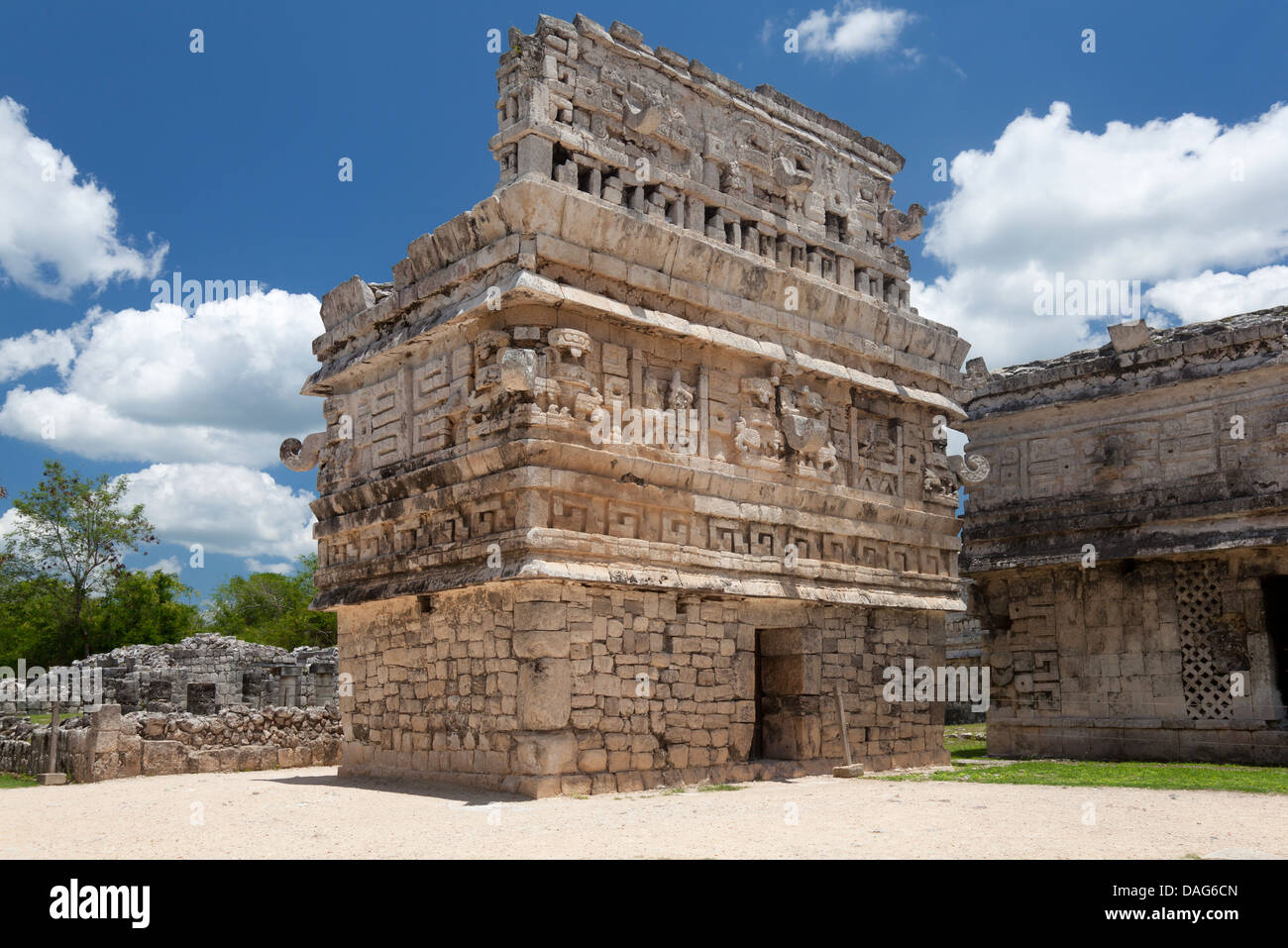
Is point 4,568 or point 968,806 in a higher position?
point 4,568

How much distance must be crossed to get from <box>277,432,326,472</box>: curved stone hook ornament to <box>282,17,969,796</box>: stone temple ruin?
0.05 metres

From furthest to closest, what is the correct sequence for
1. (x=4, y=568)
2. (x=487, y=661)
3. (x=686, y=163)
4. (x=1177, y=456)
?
(x=4, y=568)
(x=1177, y=456)
(x=686, y=163)
(x=487, y=661)

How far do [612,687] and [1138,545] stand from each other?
8.78m

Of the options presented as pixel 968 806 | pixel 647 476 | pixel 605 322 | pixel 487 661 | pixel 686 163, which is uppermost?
pixel 686 163

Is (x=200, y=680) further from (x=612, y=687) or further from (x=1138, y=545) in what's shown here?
(x=1138, y=545)

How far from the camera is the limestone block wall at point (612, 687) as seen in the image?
393 inches

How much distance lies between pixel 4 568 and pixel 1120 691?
110 ft

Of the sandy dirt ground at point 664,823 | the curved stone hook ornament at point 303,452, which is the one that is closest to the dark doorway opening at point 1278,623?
the sandy dirt ground at point 664,823

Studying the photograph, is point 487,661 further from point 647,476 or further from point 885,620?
point 885,620

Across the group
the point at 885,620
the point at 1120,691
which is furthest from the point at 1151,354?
the point at 885,620

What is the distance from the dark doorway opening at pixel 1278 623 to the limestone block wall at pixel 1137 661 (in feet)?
0.29

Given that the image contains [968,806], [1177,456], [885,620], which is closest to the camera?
[968,806]

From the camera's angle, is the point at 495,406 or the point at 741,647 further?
the point at 741,647

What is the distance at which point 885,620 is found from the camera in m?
13.5
